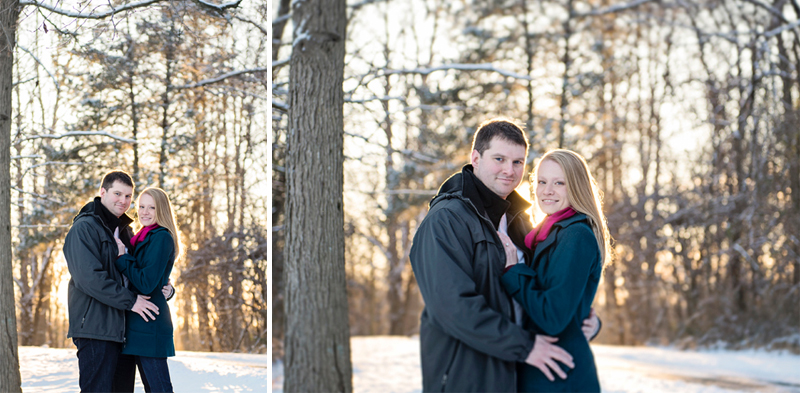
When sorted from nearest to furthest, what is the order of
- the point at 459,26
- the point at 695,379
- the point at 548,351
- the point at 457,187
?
the point at 548,351 < the point at 457,187 < the point at 695,379 < the point at 459,26

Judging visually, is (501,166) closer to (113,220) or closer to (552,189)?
(552,189)

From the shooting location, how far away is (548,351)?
206 centimetres

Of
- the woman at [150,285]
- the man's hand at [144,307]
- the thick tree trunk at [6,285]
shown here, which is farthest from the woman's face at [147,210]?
the thick tree trunk at [6,285]

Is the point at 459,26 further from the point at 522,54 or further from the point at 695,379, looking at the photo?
the point at 695,379

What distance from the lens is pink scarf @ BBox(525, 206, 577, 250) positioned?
2.29 meters

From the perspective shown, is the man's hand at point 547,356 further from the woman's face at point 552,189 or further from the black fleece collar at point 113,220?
the black fleece collar at point 113,220

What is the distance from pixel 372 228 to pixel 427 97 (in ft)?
15.4

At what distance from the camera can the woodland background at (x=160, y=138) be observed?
4242 millimetres

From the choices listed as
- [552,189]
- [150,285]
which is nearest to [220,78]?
[150,285]

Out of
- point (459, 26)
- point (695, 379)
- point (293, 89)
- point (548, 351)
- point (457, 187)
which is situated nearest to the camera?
point (548, 351)

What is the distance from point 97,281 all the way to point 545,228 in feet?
8.44

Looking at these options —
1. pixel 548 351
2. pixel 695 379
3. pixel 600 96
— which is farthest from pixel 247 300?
pixel 600 96

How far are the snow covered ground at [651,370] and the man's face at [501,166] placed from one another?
4.67 metres

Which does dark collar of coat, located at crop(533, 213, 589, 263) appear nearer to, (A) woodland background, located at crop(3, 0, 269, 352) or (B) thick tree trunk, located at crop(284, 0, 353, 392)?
(B) thick tree trunk, located at crop(284, 0, 353, 392)
